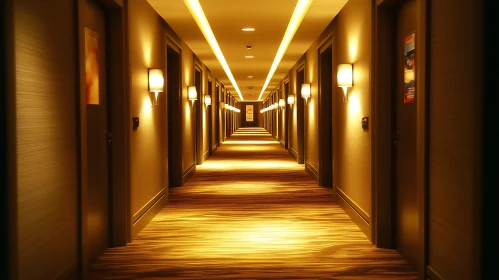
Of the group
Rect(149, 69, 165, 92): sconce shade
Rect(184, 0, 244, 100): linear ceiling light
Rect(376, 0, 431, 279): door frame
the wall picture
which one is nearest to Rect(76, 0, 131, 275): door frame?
the wall picture

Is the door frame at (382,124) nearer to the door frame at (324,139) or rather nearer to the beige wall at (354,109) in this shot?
the beige wall at (354,109)

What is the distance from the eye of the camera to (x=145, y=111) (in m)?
5.73

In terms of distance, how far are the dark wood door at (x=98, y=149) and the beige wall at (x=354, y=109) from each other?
245 centimetres

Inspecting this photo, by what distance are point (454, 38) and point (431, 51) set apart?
0.41m

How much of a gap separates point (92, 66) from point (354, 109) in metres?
2.90

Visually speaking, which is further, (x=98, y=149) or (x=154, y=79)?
(x=154, y=79)

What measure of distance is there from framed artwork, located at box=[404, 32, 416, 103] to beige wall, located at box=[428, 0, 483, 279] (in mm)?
794

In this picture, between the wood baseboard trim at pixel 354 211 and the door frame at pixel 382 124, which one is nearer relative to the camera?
the door frame at pixel 382 124

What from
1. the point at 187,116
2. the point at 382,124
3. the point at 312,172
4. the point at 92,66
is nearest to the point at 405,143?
the point at 382,124

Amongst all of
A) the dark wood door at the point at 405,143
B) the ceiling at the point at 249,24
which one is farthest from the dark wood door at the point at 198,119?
the dark wood door at the point at 405,143

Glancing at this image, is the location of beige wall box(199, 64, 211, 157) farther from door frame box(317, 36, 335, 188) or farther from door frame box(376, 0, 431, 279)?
door frame box(376, 0, 431, 279)

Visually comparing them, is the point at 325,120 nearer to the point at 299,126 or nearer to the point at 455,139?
the point at 299,126

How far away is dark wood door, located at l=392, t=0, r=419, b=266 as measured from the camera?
4164 millimetres

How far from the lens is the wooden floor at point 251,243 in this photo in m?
3.97
